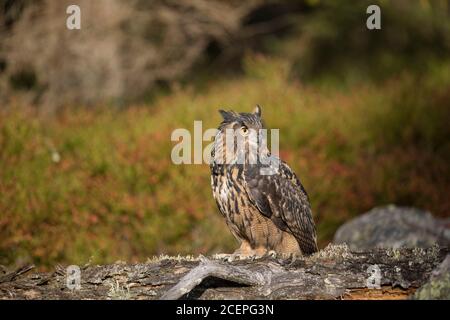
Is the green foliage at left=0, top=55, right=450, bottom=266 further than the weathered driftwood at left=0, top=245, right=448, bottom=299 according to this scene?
Yes

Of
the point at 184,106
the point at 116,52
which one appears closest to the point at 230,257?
the point at 184,106

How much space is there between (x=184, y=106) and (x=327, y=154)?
2146 mm

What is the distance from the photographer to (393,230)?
24.7ft

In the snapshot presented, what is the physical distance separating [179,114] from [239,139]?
454cm

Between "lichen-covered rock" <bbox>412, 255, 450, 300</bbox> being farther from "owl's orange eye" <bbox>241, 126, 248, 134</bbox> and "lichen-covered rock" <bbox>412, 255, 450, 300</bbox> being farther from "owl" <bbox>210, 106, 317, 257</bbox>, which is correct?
"owl's orange eye" <bbox>241, 126, 248, 134</bbox>

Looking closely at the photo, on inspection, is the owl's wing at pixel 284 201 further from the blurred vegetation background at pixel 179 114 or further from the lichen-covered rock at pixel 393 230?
the blurred vegetation background at pixel 179 114

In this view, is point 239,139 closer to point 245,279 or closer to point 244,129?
point 244,129

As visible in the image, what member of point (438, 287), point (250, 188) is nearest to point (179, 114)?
point (250, 188)

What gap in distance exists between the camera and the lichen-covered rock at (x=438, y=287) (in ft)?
13.3

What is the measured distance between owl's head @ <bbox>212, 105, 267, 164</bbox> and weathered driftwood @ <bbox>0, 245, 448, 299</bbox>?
33.8 inches

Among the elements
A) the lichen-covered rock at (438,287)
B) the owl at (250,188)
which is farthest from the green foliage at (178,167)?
the lichen-covered rock at (438,287)

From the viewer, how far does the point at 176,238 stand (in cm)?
789

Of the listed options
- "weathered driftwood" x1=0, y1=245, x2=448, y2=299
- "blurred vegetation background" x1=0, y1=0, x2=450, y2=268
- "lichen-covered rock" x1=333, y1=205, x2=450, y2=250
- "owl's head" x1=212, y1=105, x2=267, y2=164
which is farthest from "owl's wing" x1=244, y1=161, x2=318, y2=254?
"blurred vegetation background" x1=0, y1=0, x2=450, y2=268

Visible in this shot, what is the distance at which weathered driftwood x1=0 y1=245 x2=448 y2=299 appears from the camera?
14.5 ft
